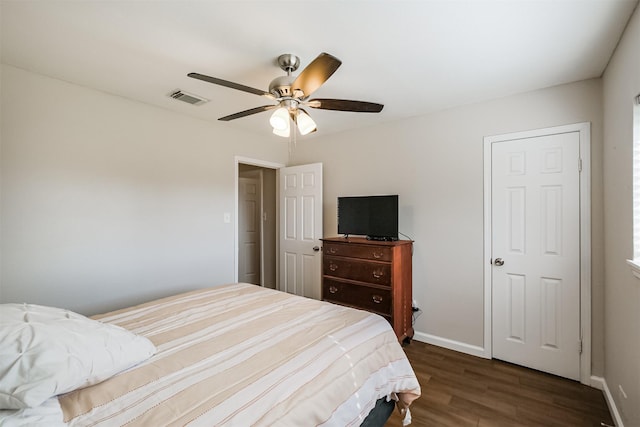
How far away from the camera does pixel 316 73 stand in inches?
60.7

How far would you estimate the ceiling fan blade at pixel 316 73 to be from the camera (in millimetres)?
1427

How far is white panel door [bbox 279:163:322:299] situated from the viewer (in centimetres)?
363

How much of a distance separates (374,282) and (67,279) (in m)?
2.64

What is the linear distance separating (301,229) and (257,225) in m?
1.44

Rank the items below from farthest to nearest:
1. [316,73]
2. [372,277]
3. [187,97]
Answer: [372,277]
[187,97]
[316,73]

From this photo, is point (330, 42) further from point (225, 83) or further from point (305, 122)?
point (225, 83)

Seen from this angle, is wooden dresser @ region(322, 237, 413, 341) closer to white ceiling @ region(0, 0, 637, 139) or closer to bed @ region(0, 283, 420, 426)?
bed @ region(0, 283, 420, 426)

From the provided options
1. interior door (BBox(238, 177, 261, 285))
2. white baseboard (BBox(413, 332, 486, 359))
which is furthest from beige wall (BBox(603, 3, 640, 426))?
interior door (BBox(238, 177, 261, 285))

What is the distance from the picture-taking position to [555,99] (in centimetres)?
233

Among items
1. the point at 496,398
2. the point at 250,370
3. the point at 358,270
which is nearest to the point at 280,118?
the point at 250,370

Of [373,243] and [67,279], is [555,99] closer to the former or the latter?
[373,243]

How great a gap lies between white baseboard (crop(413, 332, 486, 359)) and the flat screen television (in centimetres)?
114

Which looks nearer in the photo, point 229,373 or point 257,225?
point 229,373

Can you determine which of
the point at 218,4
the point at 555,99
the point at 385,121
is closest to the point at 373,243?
the point at 385,121
